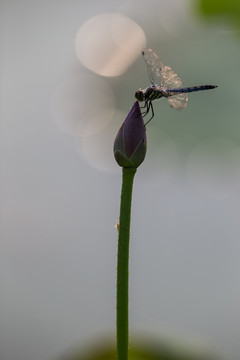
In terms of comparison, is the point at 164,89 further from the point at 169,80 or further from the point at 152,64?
the point at 152,64

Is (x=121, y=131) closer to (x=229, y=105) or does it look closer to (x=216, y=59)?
(x=229, y=105)

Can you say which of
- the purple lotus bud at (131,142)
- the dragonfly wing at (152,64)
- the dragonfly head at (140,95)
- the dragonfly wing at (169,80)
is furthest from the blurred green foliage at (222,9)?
the purple lotus bud at (131,142)

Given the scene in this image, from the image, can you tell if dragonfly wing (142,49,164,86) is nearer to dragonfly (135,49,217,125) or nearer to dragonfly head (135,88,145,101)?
dragonfly (135,49,217,125)

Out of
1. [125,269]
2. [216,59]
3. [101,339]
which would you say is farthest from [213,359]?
[216,59]

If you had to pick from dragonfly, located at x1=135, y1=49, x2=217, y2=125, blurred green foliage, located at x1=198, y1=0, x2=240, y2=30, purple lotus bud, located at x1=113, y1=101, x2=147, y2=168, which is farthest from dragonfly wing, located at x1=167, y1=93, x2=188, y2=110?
blurred green foliage, located at x1=198, y1=0, x2=240, y2=30

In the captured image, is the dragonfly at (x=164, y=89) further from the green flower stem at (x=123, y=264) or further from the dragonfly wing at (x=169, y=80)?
the green flower stem at (x=123, y=264)
